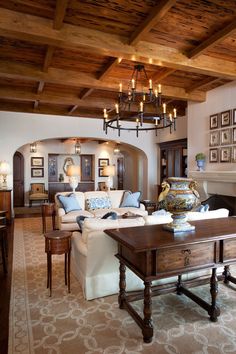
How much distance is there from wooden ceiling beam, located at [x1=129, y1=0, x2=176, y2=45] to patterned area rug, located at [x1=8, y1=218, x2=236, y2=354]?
3.13 m

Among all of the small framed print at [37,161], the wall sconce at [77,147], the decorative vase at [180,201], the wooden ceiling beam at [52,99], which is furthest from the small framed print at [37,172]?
the decorative vase at [180,201]

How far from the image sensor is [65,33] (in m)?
3.11

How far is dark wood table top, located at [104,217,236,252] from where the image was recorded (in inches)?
77.5

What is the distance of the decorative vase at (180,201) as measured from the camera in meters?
2.24

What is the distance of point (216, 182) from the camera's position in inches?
224

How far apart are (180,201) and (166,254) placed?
0.48 meters

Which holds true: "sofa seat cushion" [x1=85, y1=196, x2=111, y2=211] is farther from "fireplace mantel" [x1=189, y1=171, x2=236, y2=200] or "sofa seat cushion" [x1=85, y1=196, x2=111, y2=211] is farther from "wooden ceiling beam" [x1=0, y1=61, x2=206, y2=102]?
"wooden ceiling beam" [x1=0, y1=61, x2=206, y2=102]

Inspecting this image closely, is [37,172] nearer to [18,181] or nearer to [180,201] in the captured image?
[18,181]

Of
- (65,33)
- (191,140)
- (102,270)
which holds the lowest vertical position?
(102,270)

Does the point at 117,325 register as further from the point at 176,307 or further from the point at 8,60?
the point at 8,60

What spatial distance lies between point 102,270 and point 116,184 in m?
9.90

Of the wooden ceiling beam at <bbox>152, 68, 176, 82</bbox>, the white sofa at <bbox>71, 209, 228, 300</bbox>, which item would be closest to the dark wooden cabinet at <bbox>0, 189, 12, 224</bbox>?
the white sofa at <bbox>71, 209, 228, 300</bbox>

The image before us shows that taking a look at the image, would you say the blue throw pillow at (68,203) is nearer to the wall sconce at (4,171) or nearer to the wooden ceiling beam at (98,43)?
the wall sconce at (4,171)

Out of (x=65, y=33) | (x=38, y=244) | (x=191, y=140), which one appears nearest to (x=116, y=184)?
(x=191, y=140)
